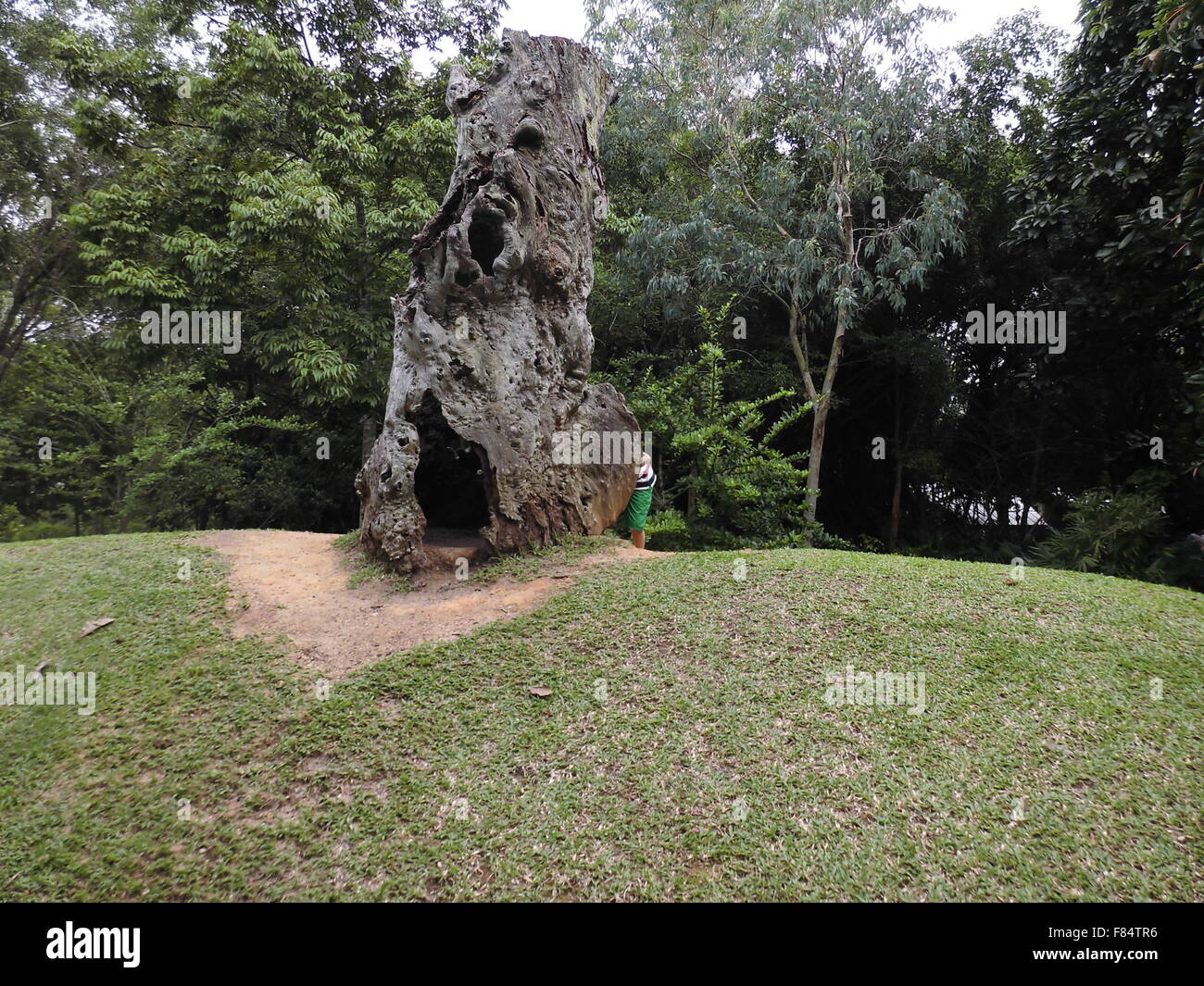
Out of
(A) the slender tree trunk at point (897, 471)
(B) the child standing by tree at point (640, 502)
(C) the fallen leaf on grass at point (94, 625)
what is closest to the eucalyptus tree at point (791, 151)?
(A) the slender tree trunk at point (897, 471)

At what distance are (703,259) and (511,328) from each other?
5.56 m

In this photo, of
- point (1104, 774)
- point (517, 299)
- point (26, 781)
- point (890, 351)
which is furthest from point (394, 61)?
point (1104, 774)

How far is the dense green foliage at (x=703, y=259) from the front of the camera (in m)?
7.59

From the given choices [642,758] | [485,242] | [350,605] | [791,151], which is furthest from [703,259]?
[642,758]

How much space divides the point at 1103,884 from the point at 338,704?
11.4ft

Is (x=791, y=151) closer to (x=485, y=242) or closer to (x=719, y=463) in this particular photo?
(x=719, y=463)

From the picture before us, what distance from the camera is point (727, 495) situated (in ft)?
26.1

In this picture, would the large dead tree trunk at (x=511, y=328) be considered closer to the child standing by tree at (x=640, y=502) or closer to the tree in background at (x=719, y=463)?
the child standing by tree at (x=640, y=502)

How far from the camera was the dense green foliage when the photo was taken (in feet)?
24.9

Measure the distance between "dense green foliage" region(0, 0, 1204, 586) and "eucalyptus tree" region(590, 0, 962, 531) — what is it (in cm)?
6

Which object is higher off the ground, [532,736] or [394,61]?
[394,61]

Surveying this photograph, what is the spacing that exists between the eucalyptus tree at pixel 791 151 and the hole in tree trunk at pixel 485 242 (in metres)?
4.66
